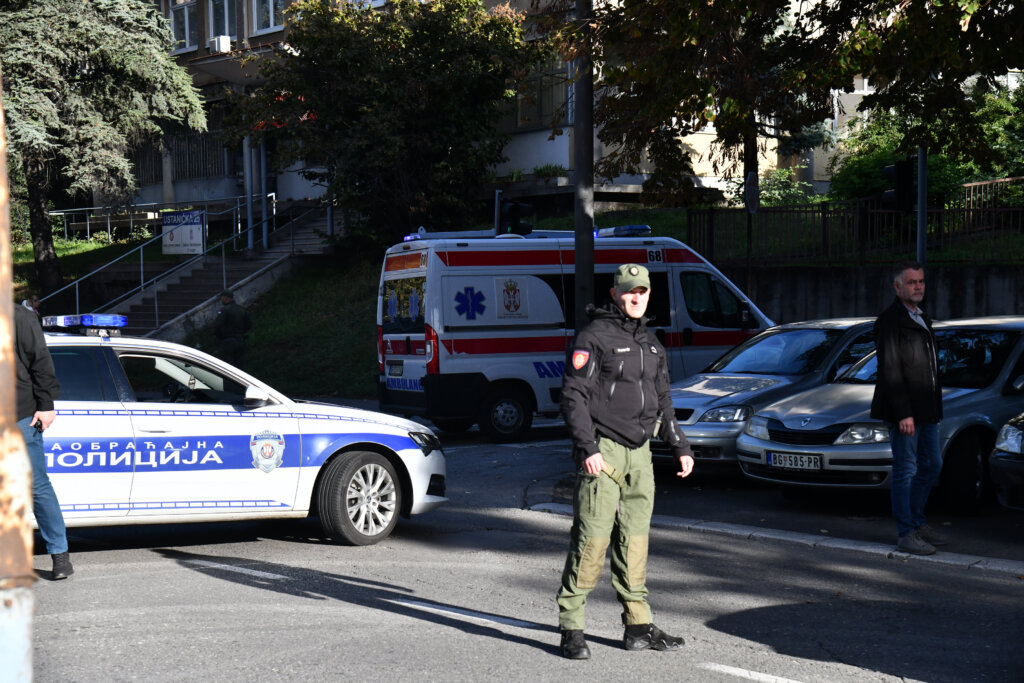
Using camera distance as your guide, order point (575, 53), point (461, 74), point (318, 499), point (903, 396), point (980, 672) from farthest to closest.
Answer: point (461, 74) → point (575, 53) → point (318, 499) → point (903, 396) → point (980, 672)

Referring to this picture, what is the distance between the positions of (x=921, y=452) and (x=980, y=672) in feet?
8.52

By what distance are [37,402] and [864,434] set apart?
19.3ft

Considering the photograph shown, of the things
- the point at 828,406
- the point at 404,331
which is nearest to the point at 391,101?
the point at 404,331

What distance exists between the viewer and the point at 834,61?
38.0 ft

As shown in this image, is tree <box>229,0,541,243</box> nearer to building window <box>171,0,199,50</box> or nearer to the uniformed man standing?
the uniformed man standing

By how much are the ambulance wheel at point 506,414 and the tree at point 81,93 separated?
50.2 feet

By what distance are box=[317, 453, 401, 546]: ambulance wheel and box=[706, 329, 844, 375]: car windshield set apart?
4632 mm

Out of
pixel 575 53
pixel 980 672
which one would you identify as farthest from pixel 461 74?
pixel 980 672

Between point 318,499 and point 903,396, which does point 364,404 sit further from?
point 903,396

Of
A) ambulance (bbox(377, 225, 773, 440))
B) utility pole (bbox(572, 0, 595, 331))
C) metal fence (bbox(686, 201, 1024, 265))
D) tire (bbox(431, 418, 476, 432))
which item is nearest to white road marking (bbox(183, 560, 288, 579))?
utility pole (bbox(572, 0, 595, 331))

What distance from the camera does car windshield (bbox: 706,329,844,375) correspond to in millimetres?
11703

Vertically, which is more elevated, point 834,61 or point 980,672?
point 834,61

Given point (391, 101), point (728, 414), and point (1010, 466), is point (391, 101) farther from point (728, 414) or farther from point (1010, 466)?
point (1010, 466)

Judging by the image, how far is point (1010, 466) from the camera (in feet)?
26.1
